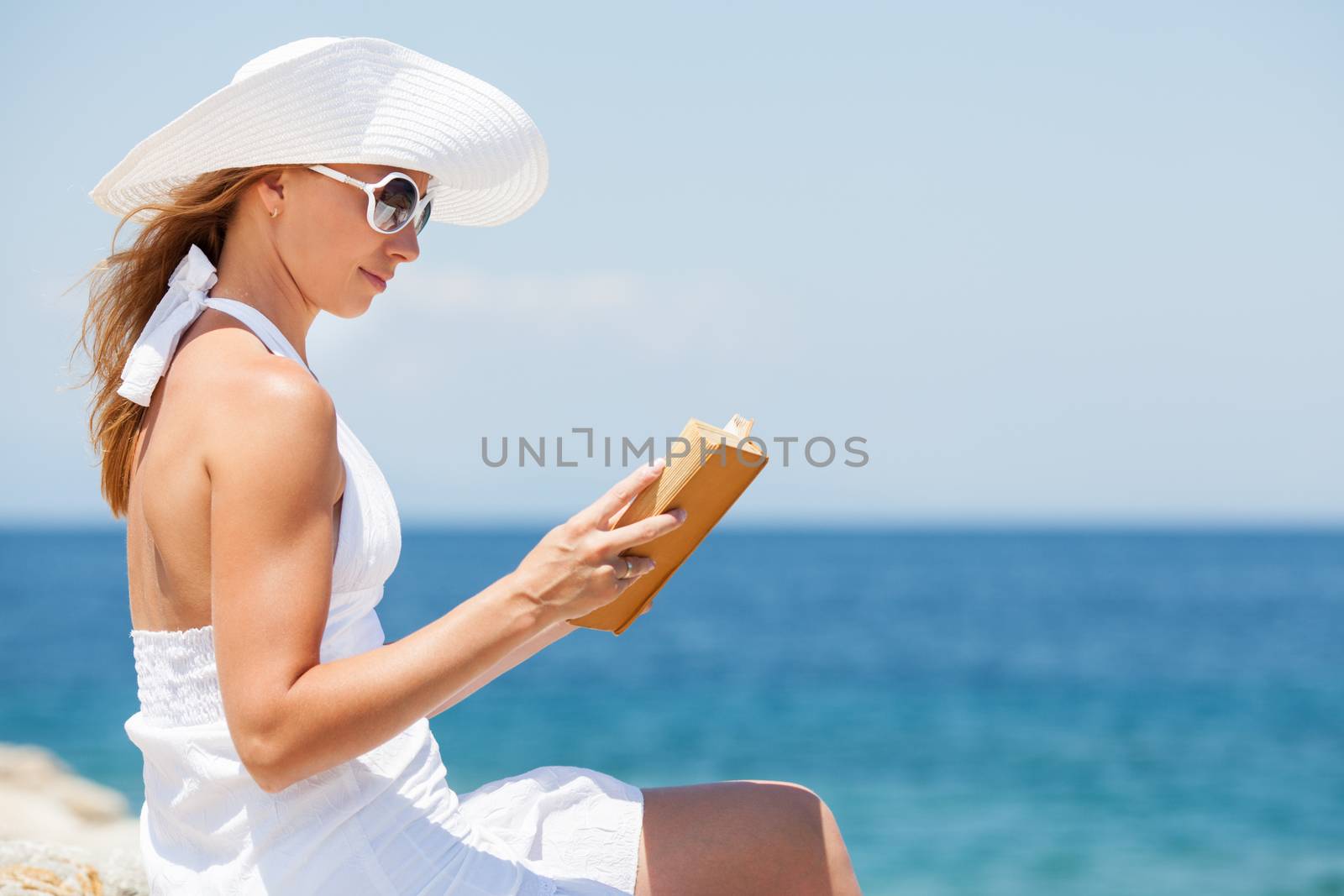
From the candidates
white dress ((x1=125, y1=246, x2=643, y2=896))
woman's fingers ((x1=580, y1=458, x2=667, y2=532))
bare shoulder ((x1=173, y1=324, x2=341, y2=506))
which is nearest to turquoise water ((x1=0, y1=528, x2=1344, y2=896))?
white dress ((x1=125, y1=246, x2=643, y2=896))

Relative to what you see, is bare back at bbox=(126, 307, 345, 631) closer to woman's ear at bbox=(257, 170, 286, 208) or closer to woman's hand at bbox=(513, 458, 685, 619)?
woman's ear at bbox=(257, 170, 286, 208)

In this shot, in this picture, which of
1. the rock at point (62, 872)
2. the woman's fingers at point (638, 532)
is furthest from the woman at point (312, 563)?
the rock at point (62, 872)

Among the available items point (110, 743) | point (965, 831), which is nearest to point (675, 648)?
point (110, 743)

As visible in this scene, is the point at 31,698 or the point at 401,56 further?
the point at 31,698

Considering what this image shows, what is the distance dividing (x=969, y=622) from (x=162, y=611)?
40.1 m

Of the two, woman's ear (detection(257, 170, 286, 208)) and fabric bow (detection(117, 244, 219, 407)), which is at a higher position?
woman's ear (detection(257, 170, 286, 208))

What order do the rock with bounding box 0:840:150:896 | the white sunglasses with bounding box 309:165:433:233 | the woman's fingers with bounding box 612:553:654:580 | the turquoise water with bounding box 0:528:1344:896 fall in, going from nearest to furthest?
the woman's fingers with bounding box 612:553:654:580 → the white sunglasses with bounding box 309:165:433:233 → the rock with bounding box 0:840:150:896 → the turquoise water with bounding box 0:528:1344:896

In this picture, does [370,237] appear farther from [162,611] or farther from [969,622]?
[969,622]

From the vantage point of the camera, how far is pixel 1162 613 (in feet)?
140

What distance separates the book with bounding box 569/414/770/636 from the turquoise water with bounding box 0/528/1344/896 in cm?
973

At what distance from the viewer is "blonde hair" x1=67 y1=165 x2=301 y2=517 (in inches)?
84.3

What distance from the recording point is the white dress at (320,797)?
1876 mm

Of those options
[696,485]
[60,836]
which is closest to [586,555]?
[696,485]

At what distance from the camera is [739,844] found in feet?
7.44
